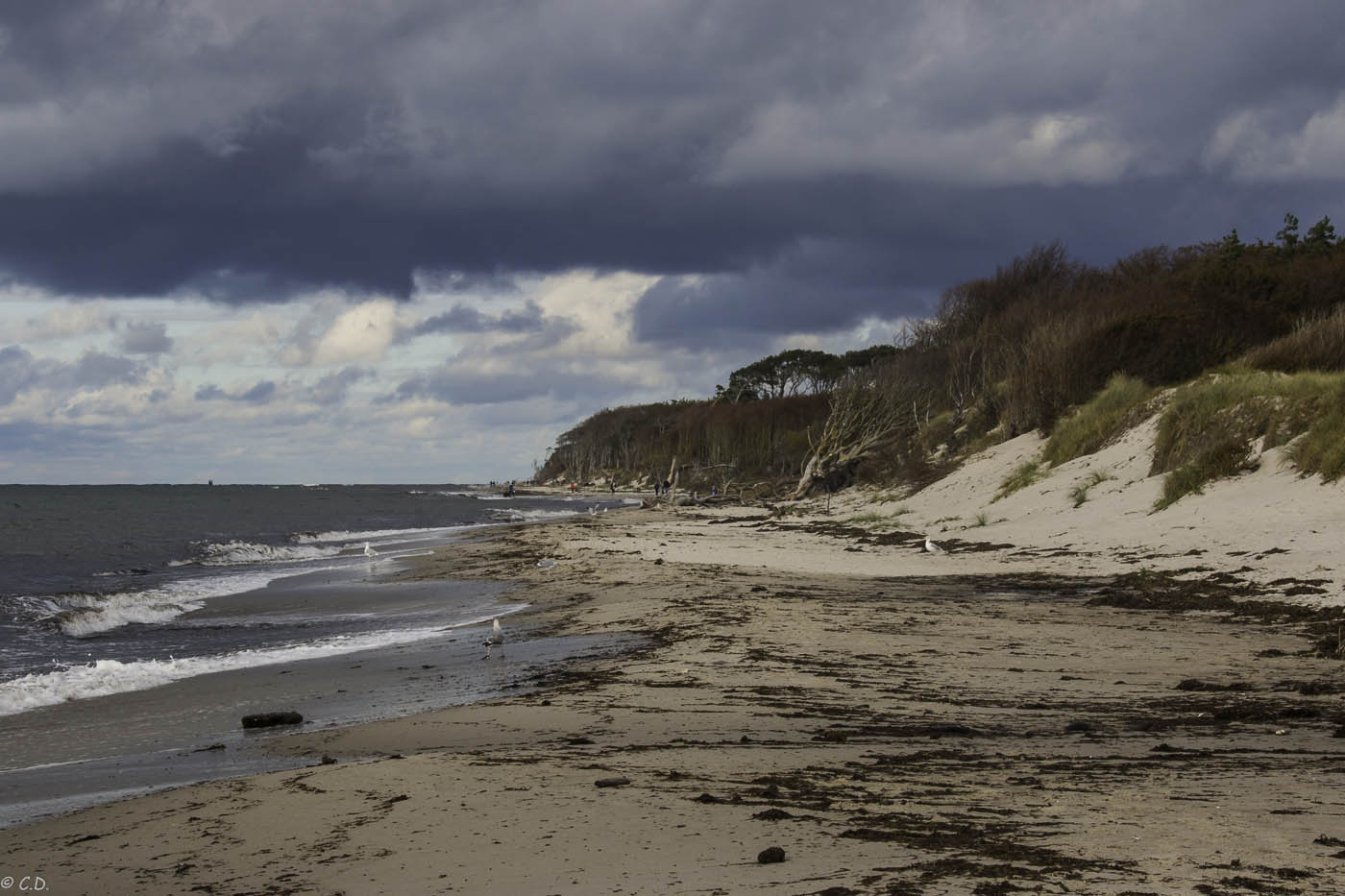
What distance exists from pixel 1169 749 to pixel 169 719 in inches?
322

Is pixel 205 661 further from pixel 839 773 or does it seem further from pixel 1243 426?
pixel 1243 426

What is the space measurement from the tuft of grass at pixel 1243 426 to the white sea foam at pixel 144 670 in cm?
1520

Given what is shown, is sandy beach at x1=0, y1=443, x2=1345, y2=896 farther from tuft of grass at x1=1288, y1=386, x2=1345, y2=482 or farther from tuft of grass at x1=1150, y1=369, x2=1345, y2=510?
tuft of grass at x1=1150, y1=369, x2=1345, y2=510

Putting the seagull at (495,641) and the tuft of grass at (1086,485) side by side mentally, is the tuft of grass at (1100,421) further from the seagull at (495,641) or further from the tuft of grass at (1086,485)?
the seagull at (495,641)

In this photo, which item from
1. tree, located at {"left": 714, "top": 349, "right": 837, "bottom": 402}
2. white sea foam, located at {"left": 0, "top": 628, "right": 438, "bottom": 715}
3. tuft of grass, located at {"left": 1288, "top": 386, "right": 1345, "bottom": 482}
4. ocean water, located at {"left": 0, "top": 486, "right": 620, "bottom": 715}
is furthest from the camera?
tree, located at {"left": 714, "top": 349, "right": 837, "bottom": 402}

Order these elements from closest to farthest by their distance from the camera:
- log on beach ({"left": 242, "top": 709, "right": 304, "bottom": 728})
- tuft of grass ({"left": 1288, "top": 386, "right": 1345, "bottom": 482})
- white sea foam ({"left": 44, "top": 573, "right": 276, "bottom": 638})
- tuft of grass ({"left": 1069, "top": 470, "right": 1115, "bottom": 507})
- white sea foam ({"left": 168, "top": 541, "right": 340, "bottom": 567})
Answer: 1. log on beach ({"left": 242, "top": 709, "right": 304, "bottom": 728})
2. tuft of grass ({"left": 1288, "top": 386, "right": 1345, "bottom": 482})
3. white sea foam ({"left": 44, "top": 573, "right": 276, "bottom": 638})
4. tuft of grass ({"left": 1069, "top": 470, "right": 1115, "bottom": 507})
5. white sea foam ({"left": 168, "top": 541, "right": 340, "bottom": 567})

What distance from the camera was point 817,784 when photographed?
507cm

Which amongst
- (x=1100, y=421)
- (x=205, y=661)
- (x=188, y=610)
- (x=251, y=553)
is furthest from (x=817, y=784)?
(x=251, y=553)

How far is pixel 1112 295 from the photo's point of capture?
1555 inches

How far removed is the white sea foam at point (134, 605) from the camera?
1719cm

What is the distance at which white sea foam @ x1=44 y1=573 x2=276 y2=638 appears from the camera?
56.4 ft

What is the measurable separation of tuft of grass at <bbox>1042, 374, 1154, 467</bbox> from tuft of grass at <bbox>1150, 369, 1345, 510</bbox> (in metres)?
3.14

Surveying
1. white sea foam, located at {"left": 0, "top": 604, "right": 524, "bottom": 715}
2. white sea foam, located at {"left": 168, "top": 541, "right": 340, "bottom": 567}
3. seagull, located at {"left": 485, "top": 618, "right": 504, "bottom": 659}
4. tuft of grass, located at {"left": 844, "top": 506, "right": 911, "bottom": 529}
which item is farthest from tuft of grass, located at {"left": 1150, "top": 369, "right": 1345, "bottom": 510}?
white sea foam, located at {"left": 168, "top": 541, "right": 340, "bottom": 567}

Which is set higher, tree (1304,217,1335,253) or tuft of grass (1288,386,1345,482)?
tree (1304,217,1335,253)
